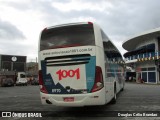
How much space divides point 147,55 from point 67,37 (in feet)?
141

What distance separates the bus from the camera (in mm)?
10258

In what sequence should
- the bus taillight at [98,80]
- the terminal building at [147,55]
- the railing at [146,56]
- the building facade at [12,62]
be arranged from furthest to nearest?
the building facade at [12,62]
the terminal building at [147,55]
the railing at [146,56]
the bus taillight at [98,80]

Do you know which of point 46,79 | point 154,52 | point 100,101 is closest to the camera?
point 100,101

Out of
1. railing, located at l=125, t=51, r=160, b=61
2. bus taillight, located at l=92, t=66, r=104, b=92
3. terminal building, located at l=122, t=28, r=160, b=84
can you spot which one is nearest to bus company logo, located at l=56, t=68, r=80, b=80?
bus taillight, located at l=92, t=66, r=104, b=92

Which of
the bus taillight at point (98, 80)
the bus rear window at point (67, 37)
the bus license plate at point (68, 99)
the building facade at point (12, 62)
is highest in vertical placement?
the building facade at point (12, 62)

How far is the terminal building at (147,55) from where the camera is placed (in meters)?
50.5

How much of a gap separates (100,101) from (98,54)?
1672 mm

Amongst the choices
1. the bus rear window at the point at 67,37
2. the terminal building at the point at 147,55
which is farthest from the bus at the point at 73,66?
the terminal building at the point at 147,55

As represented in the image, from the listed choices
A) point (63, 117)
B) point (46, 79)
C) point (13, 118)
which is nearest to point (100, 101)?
point (63, 117)

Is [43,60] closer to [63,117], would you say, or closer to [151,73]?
[63,117]

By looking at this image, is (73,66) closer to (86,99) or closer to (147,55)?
(86,99)

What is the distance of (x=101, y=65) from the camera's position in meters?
10.4

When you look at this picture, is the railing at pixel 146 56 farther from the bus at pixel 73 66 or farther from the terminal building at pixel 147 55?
the bus at pixel 73 66

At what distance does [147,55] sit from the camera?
51.9m
